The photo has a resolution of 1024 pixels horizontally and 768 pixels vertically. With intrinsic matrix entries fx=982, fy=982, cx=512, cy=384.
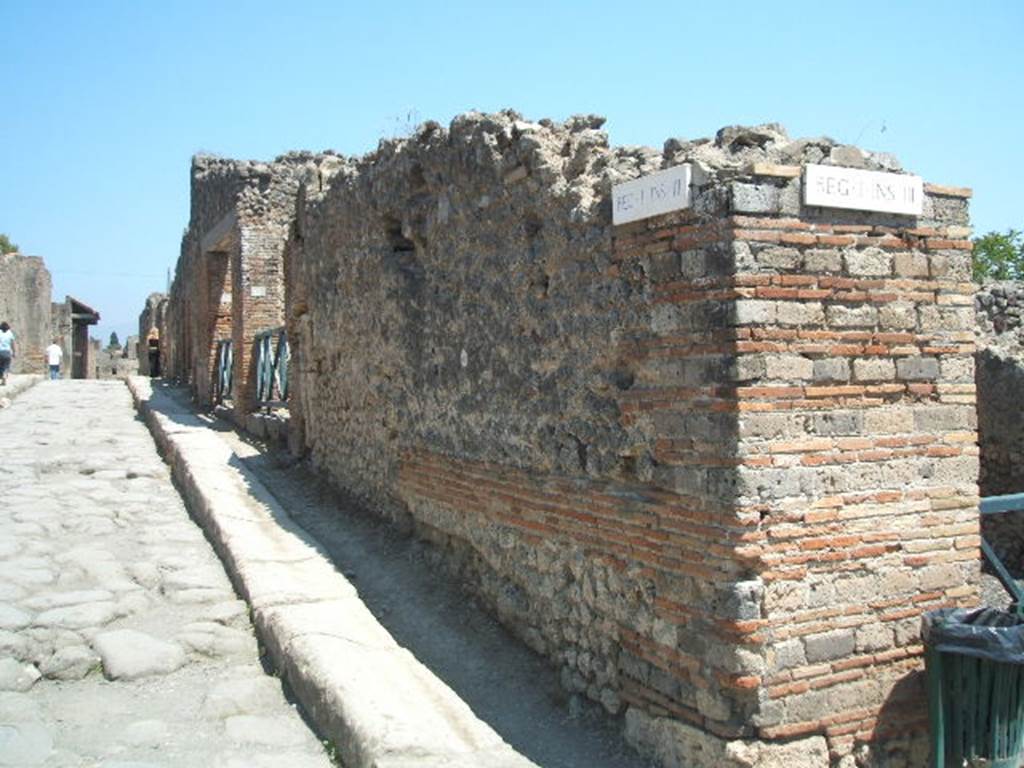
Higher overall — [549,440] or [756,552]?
[549,440]

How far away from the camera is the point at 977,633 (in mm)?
3699

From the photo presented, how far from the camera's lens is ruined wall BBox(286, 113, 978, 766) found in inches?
145

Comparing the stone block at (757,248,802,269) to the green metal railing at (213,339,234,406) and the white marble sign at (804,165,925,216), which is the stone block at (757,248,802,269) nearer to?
the white marble sign at (804,165,925,216)

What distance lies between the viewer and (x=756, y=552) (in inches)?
143

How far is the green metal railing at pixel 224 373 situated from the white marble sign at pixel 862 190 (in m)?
10.6

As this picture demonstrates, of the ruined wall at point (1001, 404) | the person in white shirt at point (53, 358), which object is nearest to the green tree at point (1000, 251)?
the ruined wall at point (1001, 404)

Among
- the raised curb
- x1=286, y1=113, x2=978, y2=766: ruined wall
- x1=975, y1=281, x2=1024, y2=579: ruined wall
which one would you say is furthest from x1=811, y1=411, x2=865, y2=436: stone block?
x1=975, y1=281, x2=1024, y2=579: ruined wall

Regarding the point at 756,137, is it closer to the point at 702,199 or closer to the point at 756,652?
the point at 702,199

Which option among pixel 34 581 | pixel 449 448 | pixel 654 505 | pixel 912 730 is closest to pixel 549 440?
pixel 654 505

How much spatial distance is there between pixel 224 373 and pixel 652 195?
10540mm

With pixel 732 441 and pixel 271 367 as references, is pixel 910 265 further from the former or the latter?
pixel 271 367

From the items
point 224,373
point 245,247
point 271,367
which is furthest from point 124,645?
point 224,373

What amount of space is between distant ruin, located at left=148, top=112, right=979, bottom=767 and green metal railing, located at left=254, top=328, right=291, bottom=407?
586cm

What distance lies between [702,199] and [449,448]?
8.83 feet
